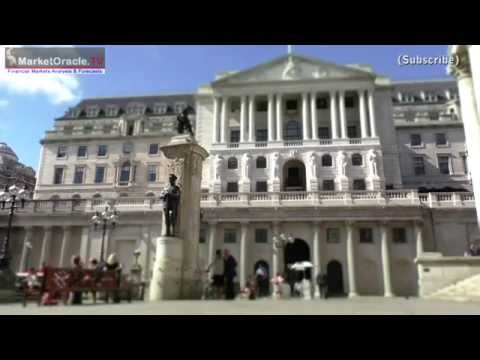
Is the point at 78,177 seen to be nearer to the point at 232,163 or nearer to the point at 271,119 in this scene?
the point at 232,163

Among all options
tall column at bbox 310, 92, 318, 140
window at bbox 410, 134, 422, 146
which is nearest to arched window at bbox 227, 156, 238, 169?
tall column at bbox 310, 92, 318, 140

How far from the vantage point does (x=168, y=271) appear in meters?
14.3

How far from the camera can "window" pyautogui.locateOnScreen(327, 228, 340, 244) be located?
125 feet

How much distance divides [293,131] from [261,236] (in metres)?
19.6

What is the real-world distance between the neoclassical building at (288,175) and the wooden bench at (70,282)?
12284mm

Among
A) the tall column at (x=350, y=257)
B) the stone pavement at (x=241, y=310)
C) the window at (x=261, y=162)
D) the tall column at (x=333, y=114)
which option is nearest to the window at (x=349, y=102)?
the tall column at (x=333, y=114)

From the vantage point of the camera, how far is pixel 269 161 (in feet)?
160

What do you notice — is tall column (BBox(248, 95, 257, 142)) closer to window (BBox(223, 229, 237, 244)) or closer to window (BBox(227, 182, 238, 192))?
window (BBox(227, 182, 238, 192))

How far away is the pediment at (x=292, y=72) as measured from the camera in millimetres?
51719

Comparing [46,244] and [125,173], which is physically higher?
[125,173]

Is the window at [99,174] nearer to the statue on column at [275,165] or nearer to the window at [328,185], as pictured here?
the statue on column at [275,165]

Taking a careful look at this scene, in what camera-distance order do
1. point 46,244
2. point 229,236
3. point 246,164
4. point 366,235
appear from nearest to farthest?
point 366,235 < point 229,236 < point 46,244 < point 246,164

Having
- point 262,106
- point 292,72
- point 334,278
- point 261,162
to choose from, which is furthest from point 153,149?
point 334,278
